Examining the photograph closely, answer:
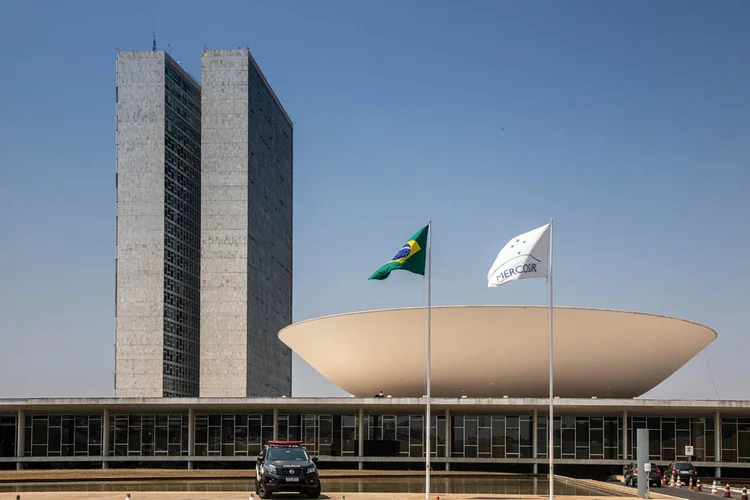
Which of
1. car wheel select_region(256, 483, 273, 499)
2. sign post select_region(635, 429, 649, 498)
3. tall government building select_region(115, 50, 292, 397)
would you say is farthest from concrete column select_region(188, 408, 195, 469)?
tall government building select_region(115, 50, 292, 397)

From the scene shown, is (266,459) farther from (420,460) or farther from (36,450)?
(36,450)

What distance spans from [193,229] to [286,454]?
76236mm

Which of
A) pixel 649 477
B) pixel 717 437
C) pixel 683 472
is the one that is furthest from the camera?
pixel 717 437

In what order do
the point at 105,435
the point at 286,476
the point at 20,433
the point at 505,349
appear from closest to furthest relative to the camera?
the point at 286,476 → the point at 505,349 → the point at 105,435 → the point at 20,433

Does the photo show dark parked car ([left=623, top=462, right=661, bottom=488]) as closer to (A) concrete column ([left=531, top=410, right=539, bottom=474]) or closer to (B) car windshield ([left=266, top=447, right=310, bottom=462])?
(A) concrete column ([left=531, top=410, right=539, bottom=474])

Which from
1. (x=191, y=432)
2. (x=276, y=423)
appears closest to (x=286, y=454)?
(x=276, y=423)

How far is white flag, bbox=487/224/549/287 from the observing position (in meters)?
25.2

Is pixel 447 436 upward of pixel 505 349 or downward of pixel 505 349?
downward

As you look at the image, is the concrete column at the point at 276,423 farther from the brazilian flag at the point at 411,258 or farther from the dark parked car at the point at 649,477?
the brazilian flag at the point at 411,258

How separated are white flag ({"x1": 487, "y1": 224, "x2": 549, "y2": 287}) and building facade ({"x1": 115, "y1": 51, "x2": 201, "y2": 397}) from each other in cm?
6864

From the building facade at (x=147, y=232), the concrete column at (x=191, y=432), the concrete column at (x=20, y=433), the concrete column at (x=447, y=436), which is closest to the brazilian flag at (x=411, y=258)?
the concrete column at (x=447, y=436)

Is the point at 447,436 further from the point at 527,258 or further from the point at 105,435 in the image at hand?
the point at 527,258

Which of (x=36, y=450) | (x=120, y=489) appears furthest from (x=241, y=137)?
(x=120, y=489)

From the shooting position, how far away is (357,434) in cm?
4416
